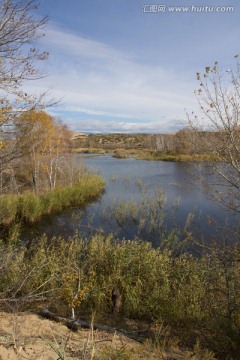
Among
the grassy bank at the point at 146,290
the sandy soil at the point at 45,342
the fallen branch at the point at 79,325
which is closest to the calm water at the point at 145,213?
the grassy bank at the point at 146,290

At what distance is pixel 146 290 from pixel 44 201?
461 inches

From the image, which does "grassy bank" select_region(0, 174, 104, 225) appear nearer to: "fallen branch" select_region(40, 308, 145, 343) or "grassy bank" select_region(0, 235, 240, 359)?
"grassy bank" select_region(0, 235, 240, 359)

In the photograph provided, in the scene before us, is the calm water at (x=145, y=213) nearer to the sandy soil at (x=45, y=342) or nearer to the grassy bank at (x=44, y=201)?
the grassy bank at (x=44, y=201)

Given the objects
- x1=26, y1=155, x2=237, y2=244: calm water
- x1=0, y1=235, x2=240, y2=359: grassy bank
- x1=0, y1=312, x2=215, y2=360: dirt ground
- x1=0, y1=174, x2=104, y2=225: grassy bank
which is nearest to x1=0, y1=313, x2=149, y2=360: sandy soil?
x1=0, y1=312, x2=215, y2=360: dirt ground

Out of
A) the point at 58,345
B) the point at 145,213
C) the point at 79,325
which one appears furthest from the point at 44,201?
the point at 58,345

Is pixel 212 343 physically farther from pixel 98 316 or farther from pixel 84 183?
pixel 84 183

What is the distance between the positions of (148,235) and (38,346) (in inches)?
367

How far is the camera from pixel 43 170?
72.9 feet

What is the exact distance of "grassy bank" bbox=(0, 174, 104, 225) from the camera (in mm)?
14711

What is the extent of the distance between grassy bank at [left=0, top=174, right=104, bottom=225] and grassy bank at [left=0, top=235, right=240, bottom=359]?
6.31 metres

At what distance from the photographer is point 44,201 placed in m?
16.9

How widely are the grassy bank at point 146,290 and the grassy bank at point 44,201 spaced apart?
6310 mm

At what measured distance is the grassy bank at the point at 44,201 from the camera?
579 inches

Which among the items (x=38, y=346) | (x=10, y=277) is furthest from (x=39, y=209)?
(x=38, y=346)
